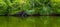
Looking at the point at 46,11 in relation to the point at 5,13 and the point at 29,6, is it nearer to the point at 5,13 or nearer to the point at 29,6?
the point at 29,6

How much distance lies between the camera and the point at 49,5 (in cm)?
3244

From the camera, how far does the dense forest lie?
31875 millimetres

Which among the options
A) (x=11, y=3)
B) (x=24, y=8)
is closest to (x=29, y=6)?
(x=24, y=8)

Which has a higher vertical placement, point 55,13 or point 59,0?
point 59,0

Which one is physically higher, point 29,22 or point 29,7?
point 29,22

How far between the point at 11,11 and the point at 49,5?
612 centimetres

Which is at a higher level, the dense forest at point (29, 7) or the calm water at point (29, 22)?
the calm water at point (29, 22)

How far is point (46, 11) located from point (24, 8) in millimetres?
3608

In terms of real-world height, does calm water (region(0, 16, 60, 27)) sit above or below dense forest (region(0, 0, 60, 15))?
above

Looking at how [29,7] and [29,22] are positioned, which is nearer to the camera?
[29,22]

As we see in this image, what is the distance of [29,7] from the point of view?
107ft

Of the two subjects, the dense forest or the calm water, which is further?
the dense forest

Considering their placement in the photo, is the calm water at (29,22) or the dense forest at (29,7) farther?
the dense forest at (29,7)

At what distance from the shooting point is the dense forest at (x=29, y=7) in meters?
31.9
